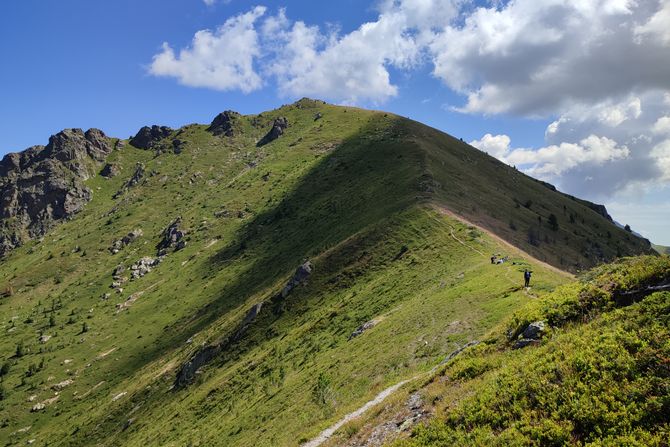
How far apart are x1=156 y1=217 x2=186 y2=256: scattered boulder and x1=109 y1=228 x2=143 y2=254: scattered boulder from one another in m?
12.8

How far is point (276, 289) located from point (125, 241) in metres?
105

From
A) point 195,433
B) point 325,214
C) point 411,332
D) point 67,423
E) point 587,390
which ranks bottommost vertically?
point 67,423

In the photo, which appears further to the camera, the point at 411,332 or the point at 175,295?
the point at 175,295

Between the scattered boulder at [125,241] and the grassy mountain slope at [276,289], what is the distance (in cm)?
276

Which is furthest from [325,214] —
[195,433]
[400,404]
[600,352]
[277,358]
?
[600,352]

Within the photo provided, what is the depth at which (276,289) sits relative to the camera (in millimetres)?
69750

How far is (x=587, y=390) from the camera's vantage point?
1193 cm

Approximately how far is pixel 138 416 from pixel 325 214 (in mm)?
56156

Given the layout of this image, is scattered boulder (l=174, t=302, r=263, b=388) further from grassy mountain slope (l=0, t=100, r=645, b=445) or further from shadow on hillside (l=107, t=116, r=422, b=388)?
shadow on hillside (l=107, t=116, r=422, b=388)

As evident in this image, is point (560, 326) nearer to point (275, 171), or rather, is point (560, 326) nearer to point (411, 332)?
point (411, 332)

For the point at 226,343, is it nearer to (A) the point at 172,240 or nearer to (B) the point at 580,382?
(B) the point at 580,382

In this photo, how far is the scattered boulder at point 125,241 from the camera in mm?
148000

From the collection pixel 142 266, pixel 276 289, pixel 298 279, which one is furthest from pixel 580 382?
pixel 142 266

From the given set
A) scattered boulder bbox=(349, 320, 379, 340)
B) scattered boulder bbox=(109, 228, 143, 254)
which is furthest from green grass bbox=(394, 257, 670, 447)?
scattered boulder bbox=(109, 228, 143, 254)
